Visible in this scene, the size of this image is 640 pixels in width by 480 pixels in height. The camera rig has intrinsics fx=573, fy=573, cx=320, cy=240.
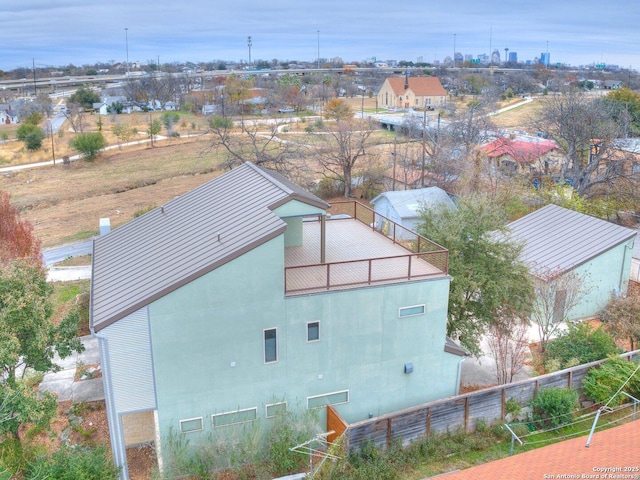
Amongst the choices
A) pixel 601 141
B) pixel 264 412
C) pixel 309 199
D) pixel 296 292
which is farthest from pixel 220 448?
pixel 601 141

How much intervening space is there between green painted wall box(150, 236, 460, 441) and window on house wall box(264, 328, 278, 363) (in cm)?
13

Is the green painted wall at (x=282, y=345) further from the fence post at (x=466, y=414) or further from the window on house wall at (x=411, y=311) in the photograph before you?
the fence post at (x=466, y=414)

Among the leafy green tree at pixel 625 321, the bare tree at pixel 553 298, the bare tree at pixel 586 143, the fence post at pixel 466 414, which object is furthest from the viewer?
the bare tree at pixel 586 143

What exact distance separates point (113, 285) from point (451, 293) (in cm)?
984

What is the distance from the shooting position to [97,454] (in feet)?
42.4

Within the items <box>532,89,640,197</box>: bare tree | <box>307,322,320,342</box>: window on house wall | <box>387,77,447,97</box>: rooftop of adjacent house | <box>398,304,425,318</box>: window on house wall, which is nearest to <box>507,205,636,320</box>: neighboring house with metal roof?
<box>398,304,425,318</box>: window on house wall

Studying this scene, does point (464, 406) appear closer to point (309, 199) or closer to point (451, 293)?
point (451, 293)

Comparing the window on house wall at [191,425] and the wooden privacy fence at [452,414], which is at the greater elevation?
the window on house wall at [191,425]

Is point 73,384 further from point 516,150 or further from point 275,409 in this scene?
point 516,150

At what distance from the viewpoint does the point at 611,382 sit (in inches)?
674

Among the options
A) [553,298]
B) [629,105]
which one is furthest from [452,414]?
[629,105]

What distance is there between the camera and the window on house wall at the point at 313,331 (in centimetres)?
1432

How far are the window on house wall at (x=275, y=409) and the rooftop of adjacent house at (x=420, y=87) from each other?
104m

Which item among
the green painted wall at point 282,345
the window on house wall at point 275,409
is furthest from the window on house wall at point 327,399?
the window on house wall at point 275,409
